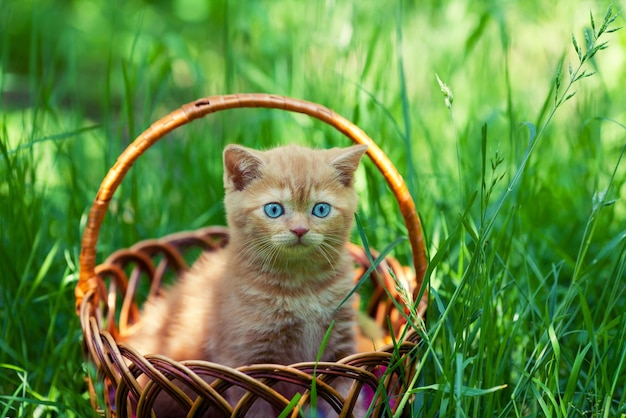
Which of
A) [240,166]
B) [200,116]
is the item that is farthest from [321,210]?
[200,116]

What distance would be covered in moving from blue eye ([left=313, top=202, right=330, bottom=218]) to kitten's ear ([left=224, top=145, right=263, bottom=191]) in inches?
7.0

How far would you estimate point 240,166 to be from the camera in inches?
68.1

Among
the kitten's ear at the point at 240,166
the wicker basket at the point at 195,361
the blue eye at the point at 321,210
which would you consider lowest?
the wicker basket at the point at 195,361

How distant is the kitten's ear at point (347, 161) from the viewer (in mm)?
1690

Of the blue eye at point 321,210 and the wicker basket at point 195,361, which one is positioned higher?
the blue eye at point 321,210

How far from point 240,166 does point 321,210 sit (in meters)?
0.25

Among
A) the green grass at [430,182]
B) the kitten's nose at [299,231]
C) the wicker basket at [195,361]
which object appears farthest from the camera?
the kitten's nose at [299,231]

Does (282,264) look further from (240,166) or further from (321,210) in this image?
(240,166)

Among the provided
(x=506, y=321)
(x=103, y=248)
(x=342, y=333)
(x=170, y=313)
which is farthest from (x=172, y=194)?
(x=506, y=321)

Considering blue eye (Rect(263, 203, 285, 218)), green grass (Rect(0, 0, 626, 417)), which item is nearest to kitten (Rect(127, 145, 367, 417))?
blue eye (Rect(263, 203, 285, 218))

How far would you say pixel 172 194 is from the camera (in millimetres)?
2662

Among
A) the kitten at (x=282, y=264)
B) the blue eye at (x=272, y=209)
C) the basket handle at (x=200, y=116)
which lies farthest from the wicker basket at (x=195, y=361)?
the blue eye at (x=272, y=209)

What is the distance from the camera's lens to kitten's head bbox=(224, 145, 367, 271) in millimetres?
1643

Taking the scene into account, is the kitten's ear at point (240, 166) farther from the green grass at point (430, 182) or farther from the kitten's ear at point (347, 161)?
the green grass at point (430, 182)
